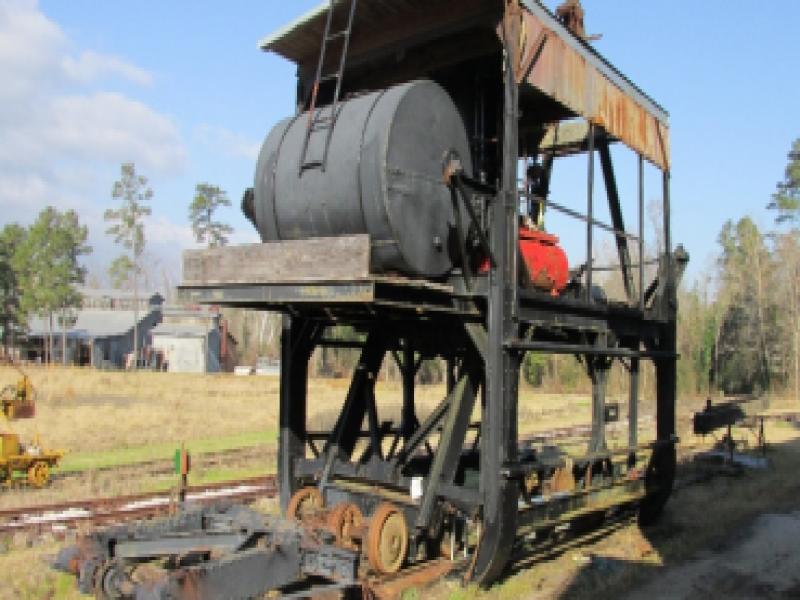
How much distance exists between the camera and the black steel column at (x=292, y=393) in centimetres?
959

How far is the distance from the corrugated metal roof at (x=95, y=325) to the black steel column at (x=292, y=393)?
63046mm

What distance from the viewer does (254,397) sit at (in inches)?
1528

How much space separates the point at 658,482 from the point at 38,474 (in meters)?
11.7

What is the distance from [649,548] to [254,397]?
30.9 metres

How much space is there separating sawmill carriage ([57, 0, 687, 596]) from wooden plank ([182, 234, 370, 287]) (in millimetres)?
21

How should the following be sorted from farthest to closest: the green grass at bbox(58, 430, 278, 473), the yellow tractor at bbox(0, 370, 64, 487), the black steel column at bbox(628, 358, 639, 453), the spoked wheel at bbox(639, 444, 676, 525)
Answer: the green grass at bbox(58, 430, 278, 473)
the yellow tractor at bbox(0, 370, 64, 487)
the spoked wheel at bbox(639, 444, 676, 525)
the black steel column at bbox(628, 358, 639, 453)

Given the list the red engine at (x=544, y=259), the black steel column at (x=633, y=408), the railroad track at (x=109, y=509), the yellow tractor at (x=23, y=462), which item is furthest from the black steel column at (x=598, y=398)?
the yellow tractor at (x=23, y=462)

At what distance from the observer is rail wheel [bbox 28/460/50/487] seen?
47.2 ft

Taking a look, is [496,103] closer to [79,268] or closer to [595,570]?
[595,570]

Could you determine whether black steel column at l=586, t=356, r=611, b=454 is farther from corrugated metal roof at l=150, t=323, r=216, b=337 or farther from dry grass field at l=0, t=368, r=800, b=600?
corrugated metal roof at l=150, t=323, r=216, b=337

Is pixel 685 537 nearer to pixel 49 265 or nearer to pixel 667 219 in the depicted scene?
pixel 667 219

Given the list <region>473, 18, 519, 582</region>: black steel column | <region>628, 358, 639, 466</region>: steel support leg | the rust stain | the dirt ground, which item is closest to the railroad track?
<region>473, 18, 519, 582</region>: black steel column

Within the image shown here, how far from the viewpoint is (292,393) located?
31.9 feet

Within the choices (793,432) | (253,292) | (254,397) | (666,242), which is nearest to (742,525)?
(666,242)
